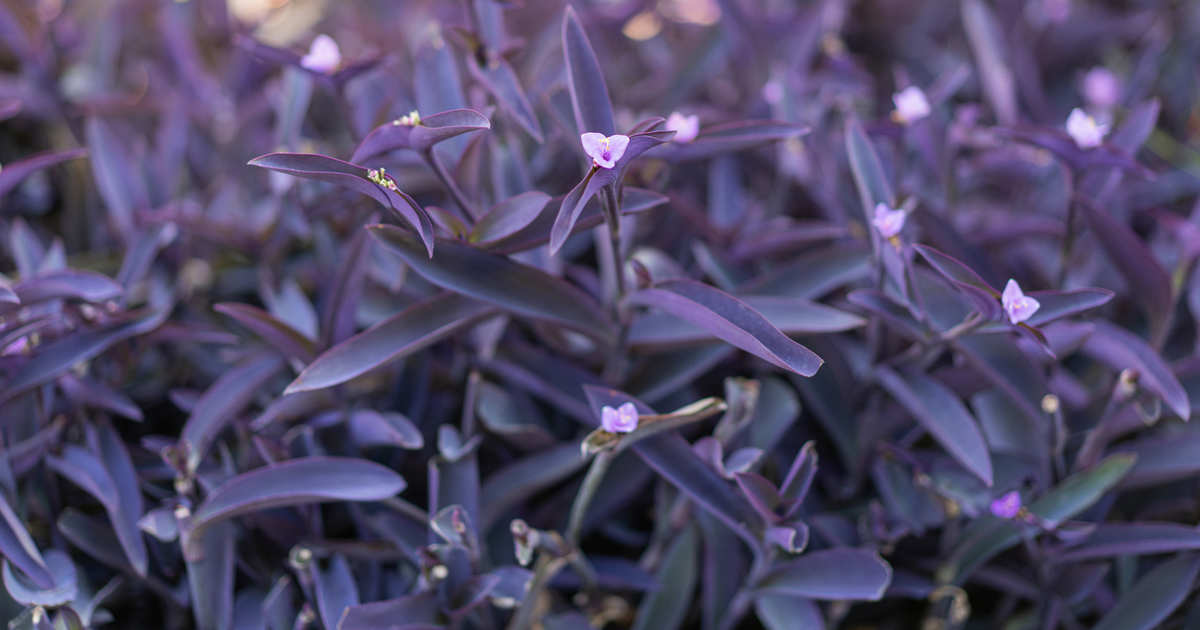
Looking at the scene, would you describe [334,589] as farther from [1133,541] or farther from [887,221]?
[1133,541]

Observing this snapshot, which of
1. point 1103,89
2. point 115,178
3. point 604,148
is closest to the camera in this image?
point 604,148

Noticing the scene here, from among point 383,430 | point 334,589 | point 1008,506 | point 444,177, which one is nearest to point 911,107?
point 1008,506

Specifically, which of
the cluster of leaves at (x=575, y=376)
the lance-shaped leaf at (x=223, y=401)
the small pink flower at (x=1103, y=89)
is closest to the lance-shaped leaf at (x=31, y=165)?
the cluster of leaves at (x=575, y=376)

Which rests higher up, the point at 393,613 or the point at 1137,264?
the point at 1137,264

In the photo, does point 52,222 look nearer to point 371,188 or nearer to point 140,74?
point 140,74

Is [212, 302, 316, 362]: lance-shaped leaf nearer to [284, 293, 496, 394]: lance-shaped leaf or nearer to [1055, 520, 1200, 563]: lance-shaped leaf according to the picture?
[284, 293, 496, 394]: lance-shaped leaf

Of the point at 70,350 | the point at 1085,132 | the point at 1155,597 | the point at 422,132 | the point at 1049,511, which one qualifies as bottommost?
the point at 1155,597

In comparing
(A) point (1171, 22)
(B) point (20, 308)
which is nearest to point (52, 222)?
(B) point (20, 308)

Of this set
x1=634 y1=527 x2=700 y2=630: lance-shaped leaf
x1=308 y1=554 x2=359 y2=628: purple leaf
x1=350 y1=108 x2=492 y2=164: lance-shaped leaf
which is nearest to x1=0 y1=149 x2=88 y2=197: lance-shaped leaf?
x1=350 y1=108 x2=492 y2=164: lance-shaped leaf
